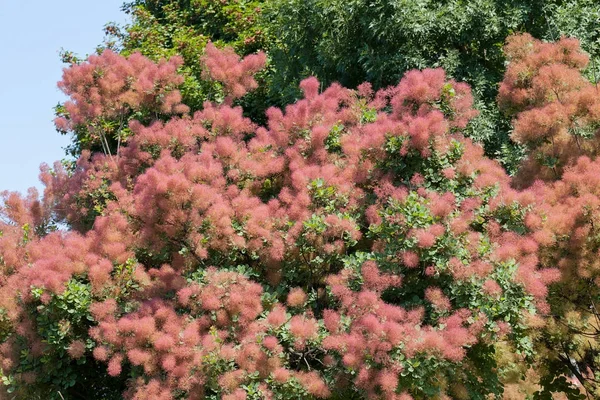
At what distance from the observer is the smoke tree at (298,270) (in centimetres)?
766

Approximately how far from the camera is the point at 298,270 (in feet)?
28.5

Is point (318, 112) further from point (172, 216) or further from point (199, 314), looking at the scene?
point (199, 314)

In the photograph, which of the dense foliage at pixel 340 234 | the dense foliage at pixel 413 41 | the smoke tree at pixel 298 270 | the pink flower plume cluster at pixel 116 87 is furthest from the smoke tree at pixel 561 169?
the pink flower plume cluster at pixel 116 87

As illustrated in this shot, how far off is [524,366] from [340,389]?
3.70 m

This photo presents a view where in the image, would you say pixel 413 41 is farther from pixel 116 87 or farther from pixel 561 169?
pixel 116 87

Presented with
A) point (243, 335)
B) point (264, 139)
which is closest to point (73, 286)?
point (243, 335)

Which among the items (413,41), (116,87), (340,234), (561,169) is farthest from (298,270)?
(116,87)

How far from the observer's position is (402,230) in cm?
779

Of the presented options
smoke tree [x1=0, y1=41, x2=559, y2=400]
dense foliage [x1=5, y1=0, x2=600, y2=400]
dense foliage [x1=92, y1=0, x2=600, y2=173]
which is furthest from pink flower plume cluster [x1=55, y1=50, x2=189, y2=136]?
smoke tree [x1=0, y1=41, x2=559, y2=400]

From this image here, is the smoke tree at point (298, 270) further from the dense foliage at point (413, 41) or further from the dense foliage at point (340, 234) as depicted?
the dense foliage at point (413, 41)

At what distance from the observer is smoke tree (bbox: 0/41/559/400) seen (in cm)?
766

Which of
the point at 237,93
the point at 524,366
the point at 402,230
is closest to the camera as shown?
the point at 402,230

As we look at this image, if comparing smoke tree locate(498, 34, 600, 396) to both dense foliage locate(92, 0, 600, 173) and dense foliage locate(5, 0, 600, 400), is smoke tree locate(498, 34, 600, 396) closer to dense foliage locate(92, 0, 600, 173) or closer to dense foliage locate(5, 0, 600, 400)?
dense foliage locate(5, 0, 600, 400)

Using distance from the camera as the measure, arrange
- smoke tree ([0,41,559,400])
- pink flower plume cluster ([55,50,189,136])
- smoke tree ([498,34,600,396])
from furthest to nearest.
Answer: pink flower plume cluster ([55,50,189,136]) → smoke tree ([498,34,600,396]) → smoke tree ([0,41,559,400])
